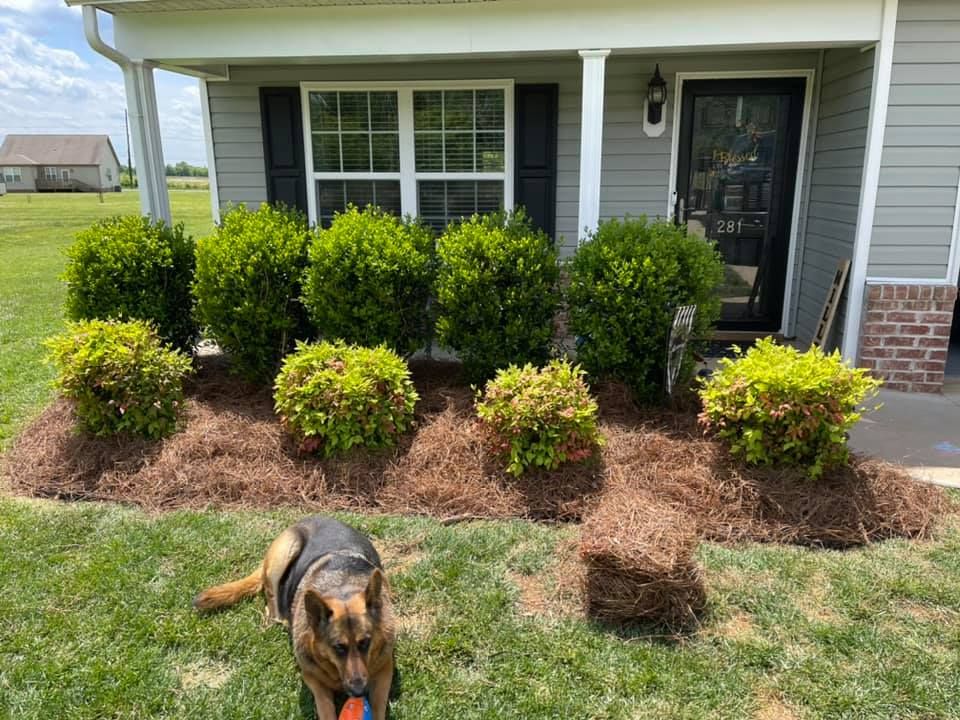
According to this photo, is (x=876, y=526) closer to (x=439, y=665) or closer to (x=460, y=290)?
(x=439, y=665)

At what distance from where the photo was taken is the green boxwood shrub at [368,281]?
14.2ft

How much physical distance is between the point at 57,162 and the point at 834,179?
284ft

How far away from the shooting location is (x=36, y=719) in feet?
7.23

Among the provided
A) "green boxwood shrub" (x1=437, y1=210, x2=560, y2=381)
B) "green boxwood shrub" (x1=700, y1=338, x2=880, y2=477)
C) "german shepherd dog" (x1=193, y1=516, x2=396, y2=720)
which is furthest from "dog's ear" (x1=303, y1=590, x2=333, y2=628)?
"green boxwood shrub" (x1=437, y1=210, x2=560, y2=381)

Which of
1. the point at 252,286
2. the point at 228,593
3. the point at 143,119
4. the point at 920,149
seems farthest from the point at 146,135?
the point at 920,149

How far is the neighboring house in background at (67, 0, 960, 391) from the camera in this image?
4664 mm

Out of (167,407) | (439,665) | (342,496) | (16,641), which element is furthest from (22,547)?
(439,665)

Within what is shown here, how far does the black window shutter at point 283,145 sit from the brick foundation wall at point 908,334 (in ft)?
15.4

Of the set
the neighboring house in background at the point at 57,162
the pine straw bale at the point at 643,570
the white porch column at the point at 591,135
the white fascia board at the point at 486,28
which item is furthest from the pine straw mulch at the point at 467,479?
the neighboring house in background at the point at 57,162

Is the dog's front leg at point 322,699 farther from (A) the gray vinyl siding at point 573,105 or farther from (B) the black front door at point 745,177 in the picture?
(B) the black front door at point 745,177

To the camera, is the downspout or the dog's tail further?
the downspout

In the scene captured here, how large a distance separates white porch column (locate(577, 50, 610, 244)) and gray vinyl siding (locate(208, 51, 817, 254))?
124 cm

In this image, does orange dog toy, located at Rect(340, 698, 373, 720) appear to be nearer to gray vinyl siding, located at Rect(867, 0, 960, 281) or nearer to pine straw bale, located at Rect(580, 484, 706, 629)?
pine straw bale, located at Rect(580, 484, 706, 629)

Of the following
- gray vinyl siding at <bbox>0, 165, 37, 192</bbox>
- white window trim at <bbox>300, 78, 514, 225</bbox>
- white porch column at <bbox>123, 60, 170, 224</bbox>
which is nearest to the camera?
white porch column at <bbox>123, 60, 170, 224</bbox>
